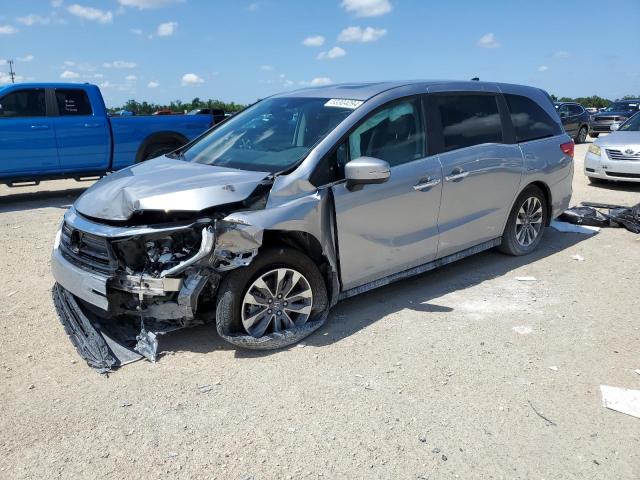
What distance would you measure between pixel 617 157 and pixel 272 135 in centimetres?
808

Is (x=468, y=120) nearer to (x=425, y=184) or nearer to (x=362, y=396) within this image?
(x=425, y=184)

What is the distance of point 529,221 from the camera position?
5.88 metres

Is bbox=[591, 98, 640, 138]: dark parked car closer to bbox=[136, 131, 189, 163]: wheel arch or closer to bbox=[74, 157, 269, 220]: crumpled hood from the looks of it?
bbox=[136, 131, 189, 163]: wheel arch

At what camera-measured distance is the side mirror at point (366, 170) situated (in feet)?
12.2

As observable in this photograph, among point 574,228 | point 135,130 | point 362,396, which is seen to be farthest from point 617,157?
point 135,130

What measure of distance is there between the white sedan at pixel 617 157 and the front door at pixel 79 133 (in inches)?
362

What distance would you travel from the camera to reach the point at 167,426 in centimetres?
294

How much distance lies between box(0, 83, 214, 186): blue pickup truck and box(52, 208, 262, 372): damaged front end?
638cm

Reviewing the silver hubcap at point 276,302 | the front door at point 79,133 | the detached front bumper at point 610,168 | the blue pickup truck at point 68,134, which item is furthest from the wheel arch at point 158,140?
the detached front bumper at point 610,168

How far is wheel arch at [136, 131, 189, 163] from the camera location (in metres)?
10.2

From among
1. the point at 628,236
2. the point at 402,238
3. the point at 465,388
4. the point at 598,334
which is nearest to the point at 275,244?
the point at 402,238

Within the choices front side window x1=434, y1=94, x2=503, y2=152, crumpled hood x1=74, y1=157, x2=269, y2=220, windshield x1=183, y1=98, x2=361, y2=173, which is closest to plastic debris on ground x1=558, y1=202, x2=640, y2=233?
front side window x1=434, y1=94, x2=503, y2=152

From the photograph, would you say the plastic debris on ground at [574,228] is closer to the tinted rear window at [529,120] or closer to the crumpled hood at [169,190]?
the tinted rear window at [529,120]

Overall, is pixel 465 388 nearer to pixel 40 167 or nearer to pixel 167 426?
pixel 167 426
